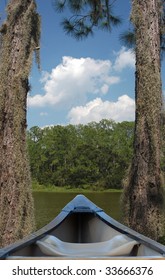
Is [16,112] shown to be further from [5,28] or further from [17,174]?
[5,28]

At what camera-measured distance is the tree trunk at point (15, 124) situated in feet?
17.2

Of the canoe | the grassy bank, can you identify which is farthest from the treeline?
the canoe

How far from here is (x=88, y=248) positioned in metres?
2.78

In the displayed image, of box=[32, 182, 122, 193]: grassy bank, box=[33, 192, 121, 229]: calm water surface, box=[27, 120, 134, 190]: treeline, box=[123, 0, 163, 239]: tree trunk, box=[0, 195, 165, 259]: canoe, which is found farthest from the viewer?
box=[27, 120, 134, 190]: treeline

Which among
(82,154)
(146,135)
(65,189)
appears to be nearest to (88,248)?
(146,135)

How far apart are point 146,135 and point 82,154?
47.1m

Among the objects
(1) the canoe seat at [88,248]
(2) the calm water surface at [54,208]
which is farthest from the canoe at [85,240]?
(2) the calm water surface at [54,208]

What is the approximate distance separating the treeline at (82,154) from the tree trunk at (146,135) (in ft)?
141

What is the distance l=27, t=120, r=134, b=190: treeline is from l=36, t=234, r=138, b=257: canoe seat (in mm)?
45364

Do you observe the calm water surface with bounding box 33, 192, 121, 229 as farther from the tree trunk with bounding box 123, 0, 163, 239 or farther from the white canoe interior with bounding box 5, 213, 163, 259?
the white canoe interior with bounding box 5, 213, 163, 259

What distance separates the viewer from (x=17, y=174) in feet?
17.5

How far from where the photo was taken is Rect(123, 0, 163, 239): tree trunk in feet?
17.1

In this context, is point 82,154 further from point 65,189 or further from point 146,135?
point 146,135

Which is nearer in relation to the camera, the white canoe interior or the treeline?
the white canoe interior
